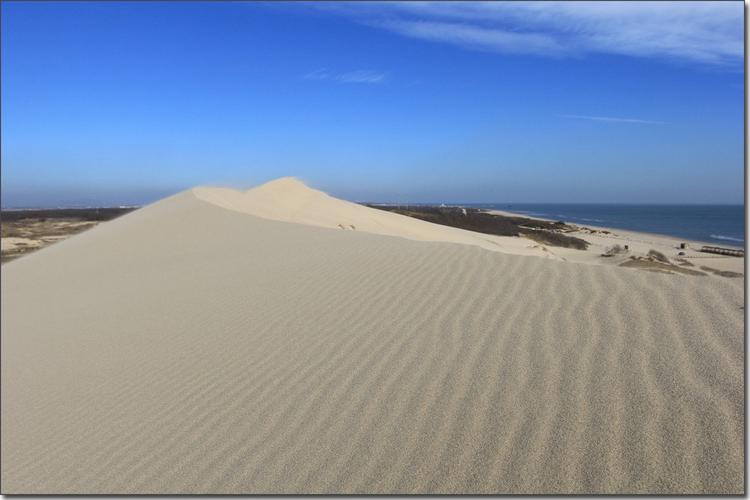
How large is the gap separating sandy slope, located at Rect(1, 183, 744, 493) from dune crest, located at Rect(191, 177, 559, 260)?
8.64 meters

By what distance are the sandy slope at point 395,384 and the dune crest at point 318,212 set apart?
864 cm

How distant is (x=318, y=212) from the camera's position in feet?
58.7

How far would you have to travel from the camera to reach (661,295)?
405 cm

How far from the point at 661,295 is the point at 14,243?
22534mm

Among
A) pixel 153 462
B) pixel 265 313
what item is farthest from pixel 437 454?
pixel 265 313

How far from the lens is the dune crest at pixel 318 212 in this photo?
49.5 ft

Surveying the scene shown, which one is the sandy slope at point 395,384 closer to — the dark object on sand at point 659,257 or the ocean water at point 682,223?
the ocean water at point 682,223

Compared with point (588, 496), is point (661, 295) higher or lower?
higher

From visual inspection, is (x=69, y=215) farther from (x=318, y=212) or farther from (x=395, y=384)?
(x=395, y=384)

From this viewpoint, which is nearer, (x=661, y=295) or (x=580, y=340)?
(x=580, y=340)

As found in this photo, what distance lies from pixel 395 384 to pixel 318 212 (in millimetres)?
14845

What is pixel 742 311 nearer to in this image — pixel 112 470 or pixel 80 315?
pixel 112 470

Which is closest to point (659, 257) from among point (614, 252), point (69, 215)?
point (614, 252)

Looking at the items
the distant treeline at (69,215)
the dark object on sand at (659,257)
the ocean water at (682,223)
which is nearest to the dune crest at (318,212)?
the dark object on sand at (659,257)
